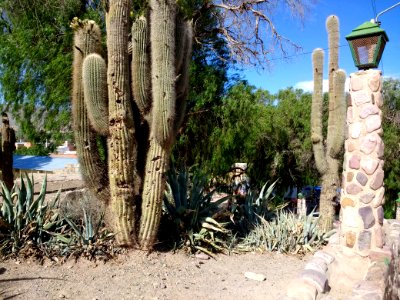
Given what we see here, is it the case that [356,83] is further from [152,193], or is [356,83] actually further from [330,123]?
[152,193]

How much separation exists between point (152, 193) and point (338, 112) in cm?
374

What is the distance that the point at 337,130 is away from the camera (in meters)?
6.77

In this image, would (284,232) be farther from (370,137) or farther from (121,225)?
(121,225)

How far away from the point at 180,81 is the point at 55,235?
101 inches

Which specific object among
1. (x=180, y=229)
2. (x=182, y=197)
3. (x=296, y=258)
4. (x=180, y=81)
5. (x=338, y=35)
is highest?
(x=338, y=35)

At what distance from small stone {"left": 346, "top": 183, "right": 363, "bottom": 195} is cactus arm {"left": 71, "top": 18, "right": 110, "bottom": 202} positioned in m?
3.04

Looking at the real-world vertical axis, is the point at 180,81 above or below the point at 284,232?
above

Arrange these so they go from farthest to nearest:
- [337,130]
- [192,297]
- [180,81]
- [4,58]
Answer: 1. [4,58]
2. [337,130]
3. [180,81]
4. [192,297]

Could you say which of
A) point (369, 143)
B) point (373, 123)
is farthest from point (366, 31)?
point (369, 143)

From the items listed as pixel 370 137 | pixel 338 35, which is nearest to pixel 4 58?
pixel 338 35

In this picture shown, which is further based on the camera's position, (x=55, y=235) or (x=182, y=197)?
(x=182, y=197)

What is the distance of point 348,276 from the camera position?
433 centimetres

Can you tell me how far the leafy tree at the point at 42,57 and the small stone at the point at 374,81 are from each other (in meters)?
5.95

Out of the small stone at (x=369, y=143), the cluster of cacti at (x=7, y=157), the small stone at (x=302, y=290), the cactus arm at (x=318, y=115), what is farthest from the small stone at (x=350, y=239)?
the cluster of cacti at (x=7, y=157)
